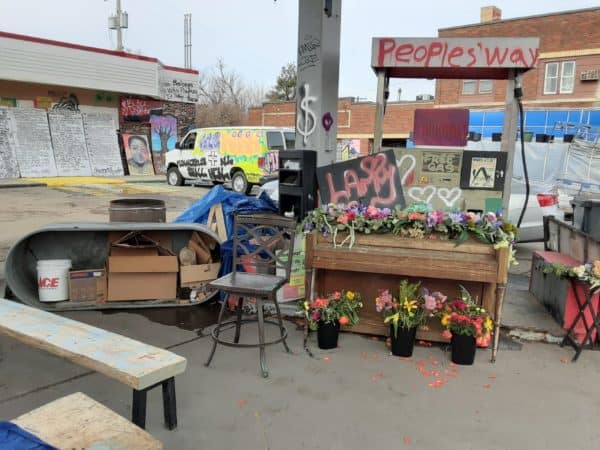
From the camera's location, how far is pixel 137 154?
2133 cm

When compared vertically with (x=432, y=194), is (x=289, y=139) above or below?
above

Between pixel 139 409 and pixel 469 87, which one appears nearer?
pixel 139 409

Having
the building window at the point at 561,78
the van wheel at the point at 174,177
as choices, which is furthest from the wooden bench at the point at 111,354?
the building window at the point at 561,78

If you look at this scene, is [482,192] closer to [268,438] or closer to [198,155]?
[268,438]

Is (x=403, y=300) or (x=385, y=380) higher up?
(x=403, y=300)

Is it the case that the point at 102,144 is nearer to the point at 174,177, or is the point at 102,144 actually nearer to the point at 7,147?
the point at 7,147

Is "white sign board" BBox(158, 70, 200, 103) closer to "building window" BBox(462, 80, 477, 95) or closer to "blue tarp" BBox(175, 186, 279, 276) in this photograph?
"building window" BBox(462, 80, 477, 95)

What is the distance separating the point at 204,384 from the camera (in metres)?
3.42

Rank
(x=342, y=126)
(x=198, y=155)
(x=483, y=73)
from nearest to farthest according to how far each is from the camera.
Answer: (x=483, y=73) < (x=198, y=155) < (x=342, y=126)

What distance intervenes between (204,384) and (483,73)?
441 cm

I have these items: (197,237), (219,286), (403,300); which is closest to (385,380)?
(403,300)

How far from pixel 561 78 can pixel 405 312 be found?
27.9 meters

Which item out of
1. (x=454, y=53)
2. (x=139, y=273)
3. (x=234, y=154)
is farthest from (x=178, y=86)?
(x=454, y=53)

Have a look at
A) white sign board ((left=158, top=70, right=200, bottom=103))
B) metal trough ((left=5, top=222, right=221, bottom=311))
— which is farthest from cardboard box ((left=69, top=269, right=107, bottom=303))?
A: white sign board ((left=158, top=70, right=200, bottom=103))
